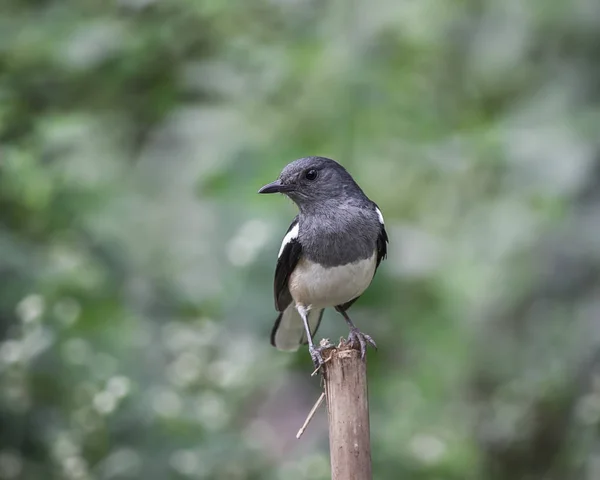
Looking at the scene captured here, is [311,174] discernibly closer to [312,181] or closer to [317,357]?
[312,181]

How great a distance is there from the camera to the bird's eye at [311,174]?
3565mm

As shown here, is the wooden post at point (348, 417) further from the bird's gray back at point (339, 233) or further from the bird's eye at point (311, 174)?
the bird's eye at point (311, 174)

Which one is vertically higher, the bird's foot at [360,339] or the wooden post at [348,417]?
the bird's foot at [360,339]

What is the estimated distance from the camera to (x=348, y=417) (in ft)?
8.77

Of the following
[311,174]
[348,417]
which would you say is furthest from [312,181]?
[348,417]

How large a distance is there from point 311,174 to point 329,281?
469mm

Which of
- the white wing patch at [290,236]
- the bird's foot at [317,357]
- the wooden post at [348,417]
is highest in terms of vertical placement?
the white wing patch at [290,236]

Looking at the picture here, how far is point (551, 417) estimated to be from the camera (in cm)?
612

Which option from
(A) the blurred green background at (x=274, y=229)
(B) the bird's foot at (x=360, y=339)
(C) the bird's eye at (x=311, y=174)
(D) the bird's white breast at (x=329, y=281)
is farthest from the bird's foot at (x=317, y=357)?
(A) the blurred green background at (x=274, y=229)

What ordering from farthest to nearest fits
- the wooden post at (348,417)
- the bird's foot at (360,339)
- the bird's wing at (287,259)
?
the bird's wing at (287,259) → the bird's foot at (360,339) → the wooden post at (348,417)

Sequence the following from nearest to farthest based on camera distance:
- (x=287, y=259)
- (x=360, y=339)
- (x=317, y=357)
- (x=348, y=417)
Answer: (x=348, y=417)
(x=317, y=357)
(x=360, y=339)
(x=287, y=259)

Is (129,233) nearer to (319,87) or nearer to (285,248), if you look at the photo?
(319,87)

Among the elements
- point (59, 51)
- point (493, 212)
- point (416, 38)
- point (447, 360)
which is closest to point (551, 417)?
point (447, 360)

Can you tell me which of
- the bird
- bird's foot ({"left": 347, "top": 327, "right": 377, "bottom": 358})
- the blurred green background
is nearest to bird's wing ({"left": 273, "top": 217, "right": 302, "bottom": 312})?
the bird
